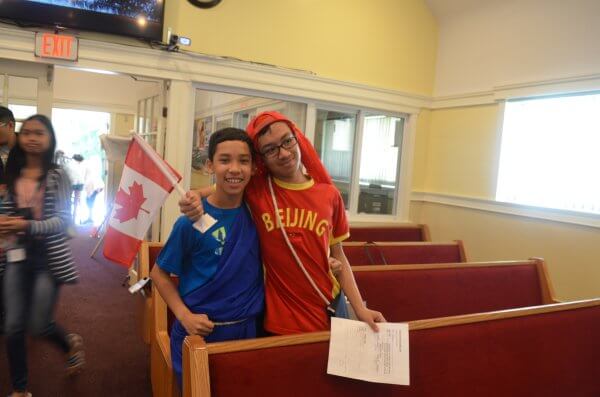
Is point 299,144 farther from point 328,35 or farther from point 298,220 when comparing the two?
point 328,35

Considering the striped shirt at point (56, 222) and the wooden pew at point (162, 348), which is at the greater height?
the striped shirt at point (56, 222)

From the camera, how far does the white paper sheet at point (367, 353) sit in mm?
1261

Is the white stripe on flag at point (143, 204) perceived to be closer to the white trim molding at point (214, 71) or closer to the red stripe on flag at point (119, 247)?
the red stripe on flag at point (119, 247)

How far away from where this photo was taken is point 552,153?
12.6ft

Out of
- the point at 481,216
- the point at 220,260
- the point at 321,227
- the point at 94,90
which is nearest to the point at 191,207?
the point at 220,260

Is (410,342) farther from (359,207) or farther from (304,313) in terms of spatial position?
(359,207)

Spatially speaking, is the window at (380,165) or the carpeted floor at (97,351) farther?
the window at (380,165)

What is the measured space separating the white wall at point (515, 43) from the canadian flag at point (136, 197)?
11.7 ft

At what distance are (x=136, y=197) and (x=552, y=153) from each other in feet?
11.8

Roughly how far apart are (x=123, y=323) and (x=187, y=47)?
2.33m

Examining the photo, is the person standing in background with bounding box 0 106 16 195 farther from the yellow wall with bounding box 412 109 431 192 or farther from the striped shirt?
the yellow wall with bounding box 412 109 431 192

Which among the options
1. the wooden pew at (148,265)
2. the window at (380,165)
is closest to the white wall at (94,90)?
the window at (380,165)

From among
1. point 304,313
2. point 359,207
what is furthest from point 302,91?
point 304,313

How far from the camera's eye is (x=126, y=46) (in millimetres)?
3559
